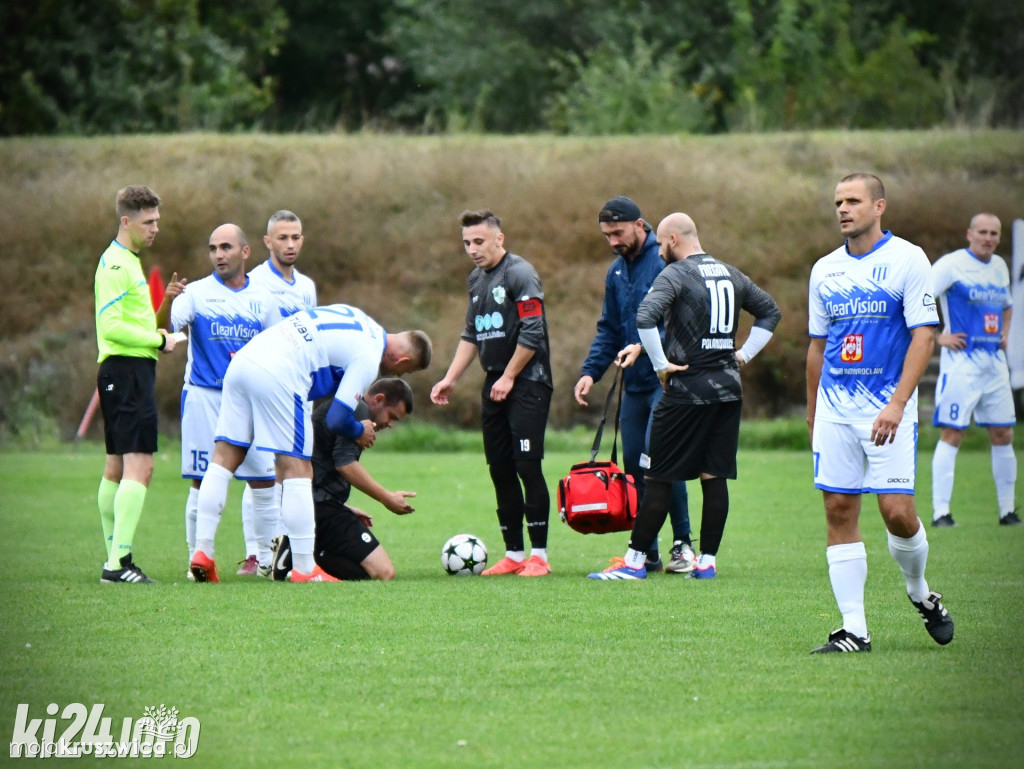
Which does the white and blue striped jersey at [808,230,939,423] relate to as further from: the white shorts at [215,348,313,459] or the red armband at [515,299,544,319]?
the white shorts at [215,348,313,459]

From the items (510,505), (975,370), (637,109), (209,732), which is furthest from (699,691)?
(637,109)

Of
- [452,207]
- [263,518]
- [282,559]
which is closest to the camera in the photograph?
[282,559]

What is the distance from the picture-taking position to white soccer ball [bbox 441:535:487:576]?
962 cm

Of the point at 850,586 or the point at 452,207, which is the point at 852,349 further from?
the point at 452,207

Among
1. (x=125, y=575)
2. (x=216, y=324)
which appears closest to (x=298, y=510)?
(x=125, y=575)

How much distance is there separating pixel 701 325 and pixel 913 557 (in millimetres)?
2730

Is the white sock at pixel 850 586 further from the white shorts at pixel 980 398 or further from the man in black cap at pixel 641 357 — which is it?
the white shorts at pixel 980 398

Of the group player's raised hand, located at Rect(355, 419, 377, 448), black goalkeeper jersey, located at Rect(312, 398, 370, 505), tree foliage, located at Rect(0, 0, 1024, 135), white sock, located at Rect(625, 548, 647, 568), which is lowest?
white sock, located at Rect(625, 548, 647, 568)

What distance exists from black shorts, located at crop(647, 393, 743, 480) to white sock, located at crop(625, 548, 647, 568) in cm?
52

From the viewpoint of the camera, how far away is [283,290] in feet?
33.1

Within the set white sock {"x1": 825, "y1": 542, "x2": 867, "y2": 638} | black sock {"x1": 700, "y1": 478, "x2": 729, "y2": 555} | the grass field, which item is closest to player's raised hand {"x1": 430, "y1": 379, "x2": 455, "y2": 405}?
the grass field

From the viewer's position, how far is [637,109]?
3406cm

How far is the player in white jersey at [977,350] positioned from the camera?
12.9m

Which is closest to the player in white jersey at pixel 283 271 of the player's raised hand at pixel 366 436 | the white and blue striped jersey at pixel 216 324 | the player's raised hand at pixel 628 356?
the white and blue striped jersey at pixel 216 324
